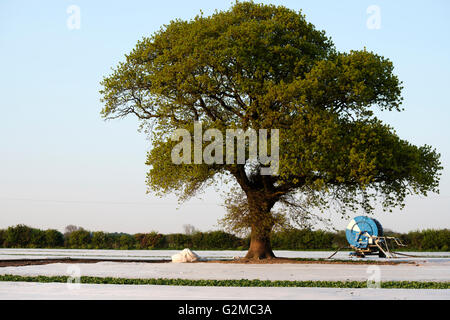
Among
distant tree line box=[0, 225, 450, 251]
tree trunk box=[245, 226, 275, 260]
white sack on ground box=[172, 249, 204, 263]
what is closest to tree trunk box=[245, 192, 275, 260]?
tree trunk box=[245, 226, 275, 260]

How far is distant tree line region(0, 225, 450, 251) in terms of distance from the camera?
137 feet

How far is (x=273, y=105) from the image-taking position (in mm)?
25672

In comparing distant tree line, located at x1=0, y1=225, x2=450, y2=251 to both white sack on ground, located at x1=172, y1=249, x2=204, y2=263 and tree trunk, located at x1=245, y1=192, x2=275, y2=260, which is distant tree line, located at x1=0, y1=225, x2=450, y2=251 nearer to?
tree trunk, located at x1=245, y1=192, x2=275, y2=260

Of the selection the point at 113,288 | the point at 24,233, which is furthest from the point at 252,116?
the point at 24,233

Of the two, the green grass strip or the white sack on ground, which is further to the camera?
the white sack on ground

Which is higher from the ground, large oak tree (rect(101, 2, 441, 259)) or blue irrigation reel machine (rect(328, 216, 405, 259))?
large oak tree (rect(101, 2, 441, 259))

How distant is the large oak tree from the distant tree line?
12.6 meters

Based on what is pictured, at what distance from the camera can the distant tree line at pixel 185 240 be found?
4184 centimetres

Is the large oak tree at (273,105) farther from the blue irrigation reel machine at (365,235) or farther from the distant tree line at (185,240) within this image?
the distant tree line at (185,240)

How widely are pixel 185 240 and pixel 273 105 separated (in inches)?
822

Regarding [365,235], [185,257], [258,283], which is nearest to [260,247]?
[185,257]

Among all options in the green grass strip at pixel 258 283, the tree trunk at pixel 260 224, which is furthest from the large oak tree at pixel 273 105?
the green grass strip at pixel 258 283

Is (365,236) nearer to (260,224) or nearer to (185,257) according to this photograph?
(260,224)
